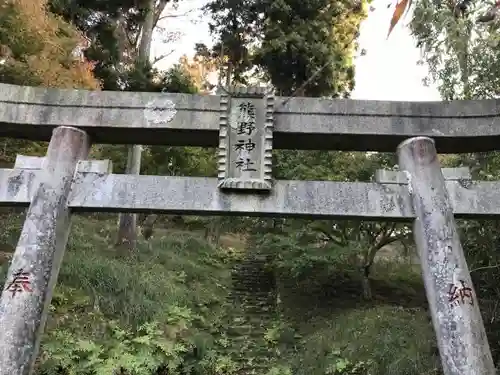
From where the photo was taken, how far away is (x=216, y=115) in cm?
595

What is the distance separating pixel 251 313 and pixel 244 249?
6102 millimetres

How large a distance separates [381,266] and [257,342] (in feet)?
17.6

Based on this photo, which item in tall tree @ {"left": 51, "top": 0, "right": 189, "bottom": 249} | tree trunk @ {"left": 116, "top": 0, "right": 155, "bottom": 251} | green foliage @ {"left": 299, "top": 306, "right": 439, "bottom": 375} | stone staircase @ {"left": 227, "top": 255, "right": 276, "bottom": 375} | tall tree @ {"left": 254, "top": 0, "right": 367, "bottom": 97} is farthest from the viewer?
tall tree @ {"left": 254, "top": 0, "right": 367, "bottom": 97}

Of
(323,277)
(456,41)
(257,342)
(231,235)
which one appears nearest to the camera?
(456,41)

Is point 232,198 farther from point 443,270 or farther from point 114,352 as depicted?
point 114,352

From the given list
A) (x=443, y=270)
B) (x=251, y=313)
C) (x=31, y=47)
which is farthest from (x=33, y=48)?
(x=251, y=313)

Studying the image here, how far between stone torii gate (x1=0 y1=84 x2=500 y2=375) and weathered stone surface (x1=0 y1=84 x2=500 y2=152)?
1 centimetres

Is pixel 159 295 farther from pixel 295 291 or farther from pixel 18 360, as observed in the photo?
pixel 18 360

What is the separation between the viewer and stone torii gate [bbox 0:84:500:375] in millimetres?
4902

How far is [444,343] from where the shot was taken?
4.79m

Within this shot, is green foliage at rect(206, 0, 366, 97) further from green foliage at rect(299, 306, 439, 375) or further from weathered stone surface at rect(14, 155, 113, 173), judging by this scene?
weathered stone surface at rect(14, 155, 113, 173)

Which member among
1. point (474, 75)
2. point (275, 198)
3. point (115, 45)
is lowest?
point (275, 198)

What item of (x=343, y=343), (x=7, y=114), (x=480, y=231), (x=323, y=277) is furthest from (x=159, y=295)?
(x=480, y=231)

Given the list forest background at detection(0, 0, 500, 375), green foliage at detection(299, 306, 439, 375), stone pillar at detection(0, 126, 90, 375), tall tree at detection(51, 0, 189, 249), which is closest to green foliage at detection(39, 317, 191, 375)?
forest background at detection(0, 0, 500, 375)
